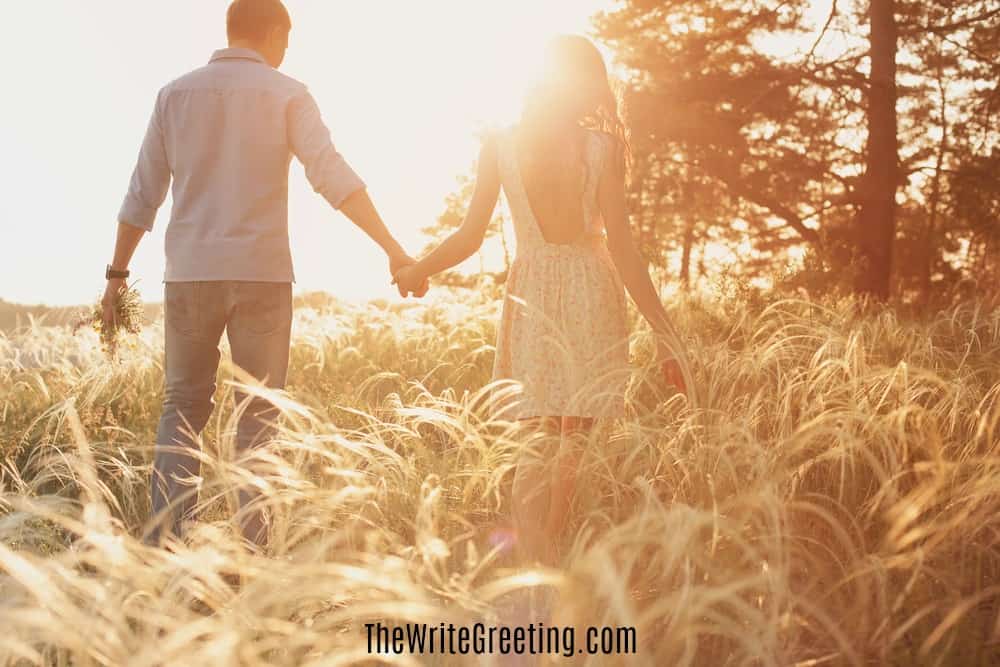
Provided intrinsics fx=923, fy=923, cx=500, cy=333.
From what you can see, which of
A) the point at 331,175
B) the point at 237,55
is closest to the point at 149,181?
the point at 237,55

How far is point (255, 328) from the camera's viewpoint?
12.1 feet

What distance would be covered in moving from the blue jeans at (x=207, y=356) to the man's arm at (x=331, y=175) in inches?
16.5

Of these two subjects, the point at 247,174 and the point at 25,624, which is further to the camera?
the point at 247,174

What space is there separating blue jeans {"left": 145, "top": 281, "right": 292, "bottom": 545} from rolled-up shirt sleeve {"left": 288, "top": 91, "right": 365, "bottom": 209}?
0.45 meters

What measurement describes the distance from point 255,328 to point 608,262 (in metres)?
1.44

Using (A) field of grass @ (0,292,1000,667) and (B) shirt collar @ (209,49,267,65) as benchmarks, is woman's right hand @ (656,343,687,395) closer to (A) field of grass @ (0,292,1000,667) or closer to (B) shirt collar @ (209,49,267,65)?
(A) field of grass @ (0,292,1000,667)

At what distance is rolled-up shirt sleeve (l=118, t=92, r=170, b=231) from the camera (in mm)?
3838

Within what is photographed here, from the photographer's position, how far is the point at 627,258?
10.4 feet

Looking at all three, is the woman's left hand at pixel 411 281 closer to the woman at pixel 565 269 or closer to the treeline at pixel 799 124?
the woman at pixel 565 269

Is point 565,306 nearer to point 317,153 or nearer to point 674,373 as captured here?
point 674,373

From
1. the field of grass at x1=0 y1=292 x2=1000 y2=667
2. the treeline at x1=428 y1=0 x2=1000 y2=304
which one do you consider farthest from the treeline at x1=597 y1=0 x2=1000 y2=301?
the field of grass at x1=0 y1=292 x2=1000 y2=667

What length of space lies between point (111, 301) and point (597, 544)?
9.09 feet

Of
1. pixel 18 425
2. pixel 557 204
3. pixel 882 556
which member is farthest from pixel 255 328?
pixel 18 425

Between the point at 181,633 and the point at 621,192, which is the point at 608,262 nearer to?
the point at 621,192
